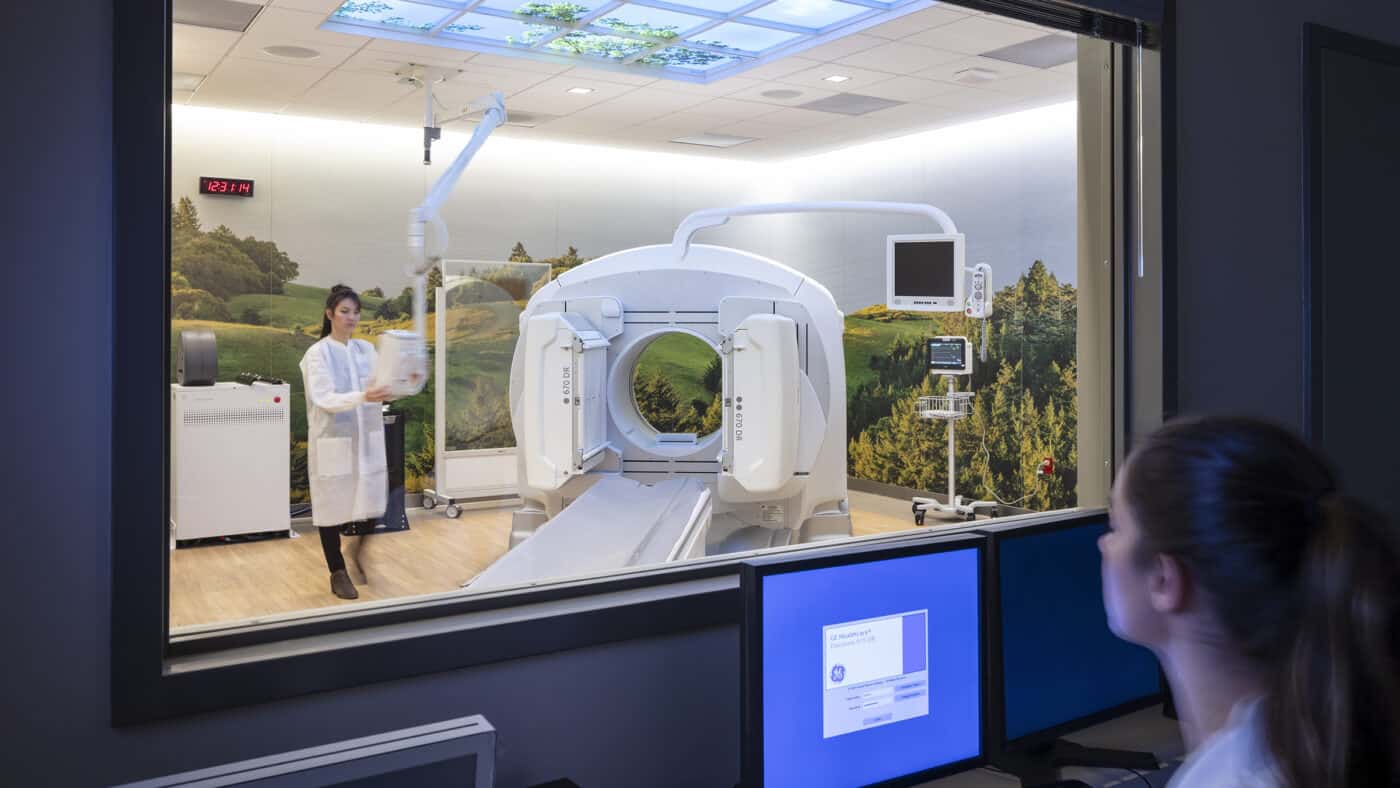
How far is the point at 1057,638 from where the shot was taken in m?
1.68

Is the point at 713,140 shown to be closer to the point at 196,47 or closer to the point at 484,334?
the point at 484,334

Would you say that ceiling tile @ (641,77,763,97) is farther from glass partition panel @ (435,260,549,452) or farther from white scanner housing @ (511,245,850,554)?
white scanner housing @ (511,245,850,554)

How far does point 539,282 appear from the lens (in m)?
5.86

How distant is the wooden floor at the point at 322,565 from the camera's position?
1.42 metres

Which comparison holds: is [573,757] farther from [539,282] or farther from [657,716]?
[539,282]

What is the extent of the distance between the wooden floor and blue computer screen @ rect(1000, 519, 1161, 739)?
44 cm

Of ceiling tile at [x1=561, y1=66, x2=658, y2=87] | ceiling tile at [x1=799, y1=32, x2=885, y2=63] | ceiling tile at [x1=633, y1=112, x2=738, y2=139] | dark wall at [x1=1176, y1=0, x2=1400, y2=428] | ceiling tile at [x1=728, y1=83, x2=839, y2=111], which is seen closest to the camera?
dark wall at [x1=1176, y1=0, x2=1400, y2=428]

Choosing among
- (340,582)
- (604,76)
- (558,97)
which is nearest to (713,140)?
(604,76)

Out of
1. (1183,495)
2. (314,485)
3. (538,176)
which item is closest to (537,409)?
(314,485)

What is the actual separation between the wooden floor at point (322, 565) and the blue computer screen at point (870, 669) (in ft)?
1.73

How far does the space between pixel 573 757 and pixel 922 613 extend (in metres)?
0.55

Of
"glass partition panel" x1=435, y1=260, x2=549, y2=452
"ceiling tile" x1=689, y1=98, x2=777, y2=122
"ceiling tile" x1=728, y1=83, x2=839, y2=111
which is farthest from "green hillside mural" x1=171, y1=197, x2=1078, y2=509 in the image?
"ceiling tile" x1=728, y1=83, x2=839, y2=111

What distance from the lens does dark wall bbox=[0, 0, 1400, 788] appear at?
1132mm

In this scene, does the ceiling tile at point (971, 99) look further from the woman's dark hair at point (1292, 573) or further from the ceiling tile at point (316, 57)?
the woman's dark hair at point (1292, 573)
